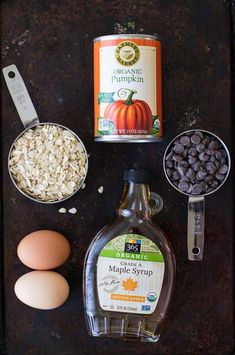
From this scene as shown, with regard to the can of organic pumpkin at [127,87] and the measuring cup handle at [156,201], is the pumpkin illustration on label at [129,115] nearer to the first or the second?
the can of organic pumpkin at [127,87]

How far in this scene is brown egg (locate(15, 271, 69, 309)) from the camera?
1047 millimetres

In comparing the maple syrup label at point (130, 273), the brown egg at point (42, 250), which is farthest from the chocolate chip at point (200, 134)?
the brown egg at point (42, 250)

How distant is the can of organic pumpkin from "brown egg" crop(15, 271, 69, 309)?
0.94 feet

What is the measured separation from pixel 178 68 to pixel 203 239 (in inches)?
14.2

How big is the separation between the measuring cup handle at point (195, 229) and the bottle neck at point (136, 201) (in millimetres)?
101

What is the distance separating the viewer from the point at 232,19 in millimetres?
1165

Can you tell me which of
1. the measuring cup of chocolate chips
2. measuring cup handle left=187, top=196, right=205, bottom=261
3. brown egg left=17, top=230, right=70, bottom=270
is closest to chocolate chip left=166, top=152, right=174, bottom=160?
the measuring cup of chocolate chips

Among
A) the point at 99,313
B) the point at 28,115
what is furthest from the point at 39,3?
the point at 99,313

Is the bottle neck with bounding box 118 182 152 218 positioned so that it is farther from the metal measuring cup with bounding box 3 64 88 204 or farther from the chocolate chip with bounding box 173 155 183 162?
the metal measuring cup with bounding box 3 64 88 204

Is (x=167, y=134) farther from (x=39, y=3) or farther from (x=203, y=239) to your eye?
(x=39, y=3)

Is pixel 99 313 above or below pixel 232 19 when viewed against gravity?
below

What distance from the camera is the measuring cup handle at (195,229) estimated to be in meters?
1.14

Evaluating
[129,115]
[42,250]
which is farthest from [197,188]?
[42,250]

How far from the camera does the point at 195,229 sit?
3.75 ft
